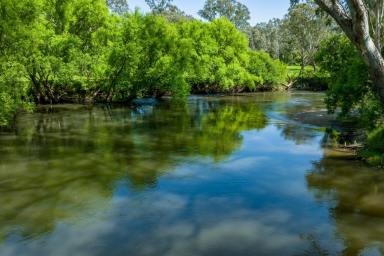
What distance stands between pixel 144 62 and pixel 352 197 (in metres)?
36.0

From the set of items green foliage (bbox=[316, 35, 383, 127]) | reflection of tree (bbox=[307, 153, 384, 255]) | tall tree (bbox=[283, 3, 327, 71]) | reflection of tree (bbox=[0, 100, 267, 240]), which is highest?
tall tree (bbox=[283, 3, 327, 71])

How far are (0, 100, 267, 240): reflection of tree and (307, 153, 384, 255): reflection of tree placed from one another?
211 inches

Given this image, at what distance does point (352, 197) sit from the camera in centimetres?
1527

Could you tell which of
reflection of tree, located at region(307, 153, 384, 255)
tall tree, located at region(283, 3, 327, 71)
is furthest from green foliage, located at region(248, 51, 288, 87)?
reflection of tree, located at region(307, 153, 384, 255)

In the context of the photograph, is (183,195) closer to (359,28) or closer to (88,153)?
(88,153)

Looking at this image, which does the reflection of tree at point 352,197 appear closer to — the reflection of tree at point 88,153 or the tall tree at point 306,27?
the reflection of tree at point 88,153

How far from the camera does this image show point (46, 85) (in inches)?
1756

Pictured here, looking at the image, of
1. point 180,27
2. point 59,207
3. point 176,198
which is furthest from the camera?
point 180,27

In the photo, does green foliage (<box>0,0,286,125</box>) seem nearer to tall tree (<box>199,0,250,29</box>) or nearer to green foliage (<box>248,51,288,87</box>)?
green foliage (<box>248,51,288,87</box>)

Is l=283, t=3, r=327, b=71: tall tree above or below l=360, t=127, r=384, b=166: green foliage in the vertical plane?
above

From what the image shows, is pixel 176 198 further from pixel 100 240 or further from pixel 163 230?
pixel 100 240

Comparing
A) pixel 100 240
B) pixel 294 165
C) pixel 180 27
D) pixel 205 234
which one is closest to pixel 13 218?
pixel 100 240

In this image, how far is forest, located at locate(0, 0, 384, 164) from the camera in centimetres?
2491

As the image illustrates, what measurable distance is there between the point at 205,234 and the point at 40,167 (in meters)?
10.2
